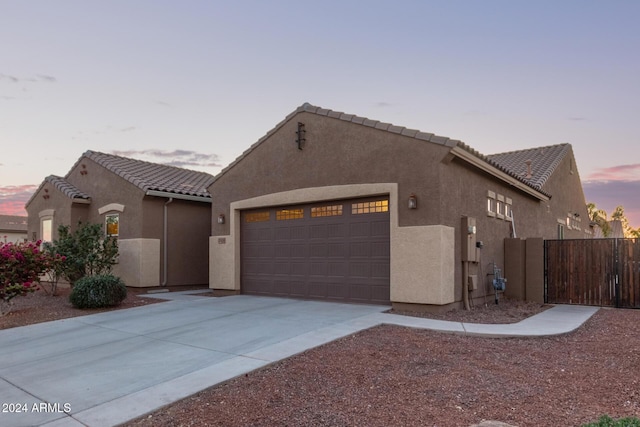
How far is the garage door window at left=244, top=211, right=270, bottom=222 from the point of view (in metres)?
13.1

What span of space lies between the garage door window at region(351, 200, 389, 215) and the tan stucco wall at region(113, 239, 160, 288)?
801cm

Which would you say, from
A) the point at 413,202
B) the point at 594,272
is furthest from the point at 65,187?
the point at 594,272

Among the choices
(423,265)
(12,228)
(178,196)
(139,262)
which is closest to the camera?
(423,265)

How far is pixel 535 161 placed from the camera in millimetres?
19656

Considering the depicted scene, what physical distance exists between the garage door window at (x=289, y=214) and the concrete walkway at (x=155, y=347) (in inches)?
93.9

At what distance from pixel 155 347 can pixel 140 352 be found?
0.30 metres

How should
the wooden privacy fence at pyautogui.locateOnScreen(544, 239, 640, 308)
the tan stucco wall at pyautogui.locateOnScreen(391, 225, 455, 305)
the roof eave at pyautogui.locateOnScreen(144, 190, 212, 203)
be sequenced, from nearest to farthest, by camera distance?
the tan stucco wall at pyautogui.locateOnScreen(391, 225, 455, 305)
the wooden privacy fence at pyautogui.locateOnScreen(544, 239, 640, 308)
the roof eave at pyautogui.locateOnScreen(144, 190, 212, 203)

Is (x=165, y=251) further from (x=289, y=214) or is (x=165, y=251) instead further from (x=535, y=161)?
(x=535, y=161)

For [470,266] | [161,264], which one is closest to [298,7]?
[470,266]

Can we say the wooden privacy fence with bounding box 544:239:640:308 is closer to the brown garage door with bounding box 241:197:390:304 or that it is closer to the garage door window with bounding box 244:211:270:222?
the brown garage door with bounding box 241:197:390:304

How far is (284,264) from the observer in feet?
40.9

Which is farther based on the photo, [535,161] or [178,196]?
[535,161]

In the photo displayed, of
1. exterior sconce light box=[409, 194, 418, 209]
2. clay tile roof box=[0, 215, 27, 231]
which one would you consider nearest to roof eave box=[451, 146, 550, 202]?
exterior sconce light box=[409, 194, 418, 209]

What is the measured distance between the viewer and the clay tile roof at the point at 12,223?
36916 mm
